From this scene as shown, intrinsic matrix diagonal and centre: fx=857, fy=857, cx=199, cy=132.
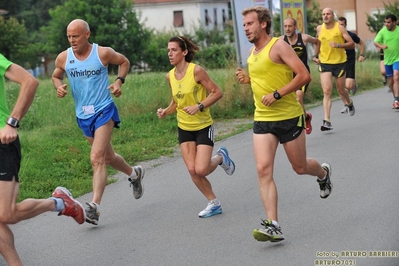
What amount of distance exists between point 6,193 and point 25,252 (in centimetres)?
141

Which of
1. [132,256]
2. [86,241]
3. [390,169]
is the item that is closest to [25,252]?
[86,241]

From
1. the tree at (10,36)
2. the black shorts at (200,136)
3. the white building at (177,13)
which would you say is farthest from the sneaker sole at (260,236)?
the white building at (177,13)

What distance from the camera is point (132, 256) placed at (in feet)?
22.7

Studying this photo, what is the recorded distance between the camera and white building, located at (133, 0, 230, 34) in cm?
8700

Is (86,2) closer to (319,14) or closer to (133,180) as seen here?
(319,14)

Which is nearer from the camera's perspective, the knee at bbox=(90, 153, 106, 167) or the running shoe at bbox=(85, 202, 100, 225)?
the running shoe at bbox=(85, 202, 100, 225)

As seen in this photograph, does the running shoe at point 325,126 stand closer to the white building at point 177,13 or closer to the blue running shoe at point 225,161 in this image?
the blue running shoe at point 225,161

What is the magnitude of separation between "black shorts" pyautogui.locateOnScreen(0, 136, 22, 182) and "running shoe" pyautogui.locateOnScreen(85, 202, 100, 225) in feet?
6.36

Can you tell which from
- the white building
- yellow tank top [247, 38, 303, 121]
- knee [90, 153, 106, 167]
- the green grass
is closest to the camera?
yellow tank top [247, 38, 303, 121]

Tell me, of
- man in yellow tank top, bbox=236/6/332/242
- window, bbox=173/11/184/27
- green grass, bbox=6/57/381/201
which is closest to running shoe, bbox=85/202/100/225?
man in yellow tank top, bbox=236/6/332/242

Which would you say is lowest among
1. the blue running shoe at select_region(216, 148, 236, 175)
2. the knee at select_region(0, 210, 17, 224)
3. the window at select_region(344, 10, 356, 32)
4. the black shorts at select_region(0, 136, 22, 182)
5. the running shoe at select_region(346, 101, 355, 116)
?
the window at select_region(344, 10, 356, 32)

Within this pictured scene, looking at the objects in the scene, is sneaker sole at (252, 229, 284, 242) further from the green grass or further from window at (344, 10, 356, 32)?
window at (344, 10, 356, 32)

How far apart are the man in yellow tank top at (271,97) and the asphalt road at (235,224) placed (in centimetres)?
57

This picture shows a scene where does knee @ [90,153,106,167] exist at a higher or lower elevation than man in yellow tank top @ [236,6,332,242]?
lower
